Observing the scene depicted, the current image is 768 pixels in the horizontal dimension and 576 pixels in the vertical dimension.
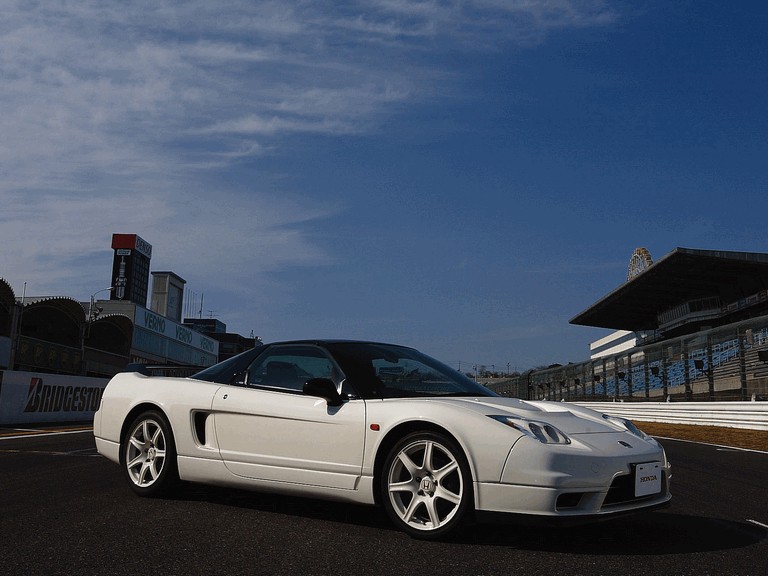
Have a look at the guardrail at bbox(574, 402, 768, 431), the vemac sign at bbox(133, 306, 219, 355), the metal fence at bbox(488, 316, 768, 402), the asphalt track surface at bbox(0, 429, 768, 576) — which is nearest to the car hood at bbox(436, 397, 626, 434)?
the asphalt track surface at bbox(0, 429, 768, 576)

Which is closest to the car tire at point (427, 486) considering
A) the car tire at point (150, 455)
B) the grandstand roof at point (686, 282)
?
the car tire at point (150, 455)

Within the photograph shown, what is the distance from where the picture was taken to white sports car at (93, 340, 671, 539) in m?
4.26

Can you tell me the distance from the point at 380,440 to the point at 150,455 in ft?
7.36

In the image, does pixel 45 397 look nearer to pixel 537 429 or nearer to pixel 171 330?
pixel 537 429

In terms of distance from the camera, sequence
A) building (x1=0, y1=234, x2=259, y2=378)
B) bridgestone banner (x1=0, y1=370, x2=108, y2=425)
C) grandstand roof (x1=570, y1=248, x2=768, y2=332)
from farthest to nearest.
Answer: grandstand roof (x1=570, y1=248, x2=768, y2=332) → building (x1=0, y1=234, x2=259, y2=378) → bridgestone banner (x1=0, y1=370, x2=108, y2=425)

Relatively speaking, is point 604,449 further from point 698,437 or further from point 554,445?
point 698,437

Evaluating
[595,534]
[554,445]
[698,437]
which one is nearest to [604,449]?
[554,445]

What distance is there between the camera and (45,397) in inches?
802

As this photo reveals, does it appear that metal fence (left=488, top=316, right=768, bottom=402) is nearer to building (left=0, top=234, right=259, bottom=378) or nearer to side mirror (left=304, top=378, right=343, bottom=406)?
building (left=0, top=234, right=259, bottom=378)

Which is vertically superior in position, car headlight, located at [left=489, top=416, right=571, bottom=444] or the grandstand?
the grandstand

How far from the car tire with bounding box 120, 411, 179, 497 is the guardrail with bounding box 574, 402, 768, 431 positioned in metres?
13.8

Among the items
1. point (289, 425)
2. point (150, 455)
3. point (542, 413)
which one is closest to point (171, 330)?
point (150, 455)

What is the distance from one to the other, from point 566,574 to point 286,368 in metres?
2.61

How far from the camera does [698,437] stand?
723 inches
